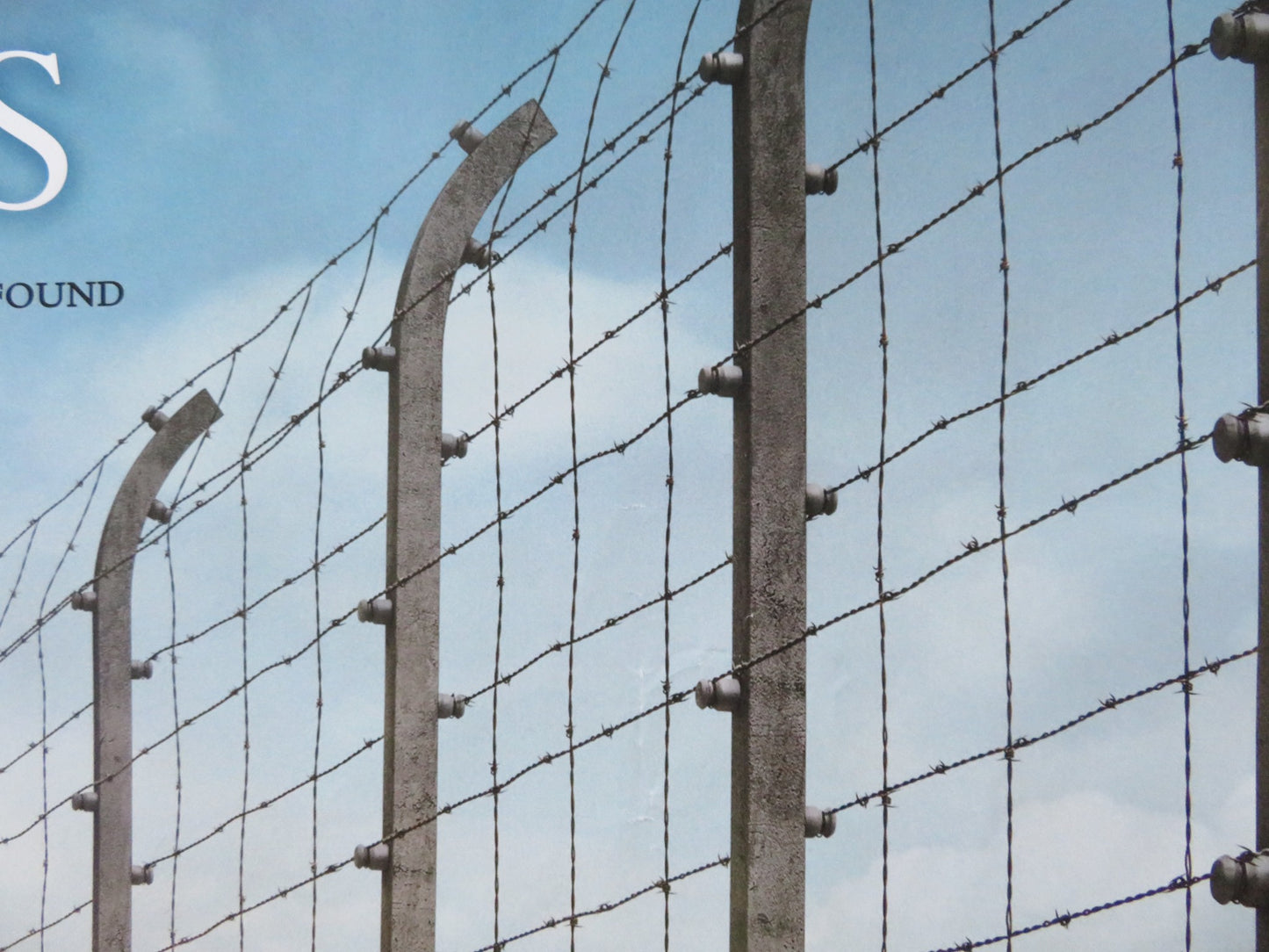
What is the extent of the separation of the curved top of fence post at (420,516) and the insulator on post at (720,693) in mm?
1736

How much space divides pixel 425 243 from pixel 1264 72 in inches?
116

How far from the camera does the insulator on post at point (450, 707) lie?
16.4 ft

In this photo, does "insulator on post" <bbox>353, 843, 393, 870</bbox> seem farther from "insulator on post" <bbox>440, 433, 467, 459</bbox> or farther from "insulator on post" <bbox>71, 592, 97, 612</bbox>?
"insulator on post" <bbox>71, 592, 97, 612</bbox>

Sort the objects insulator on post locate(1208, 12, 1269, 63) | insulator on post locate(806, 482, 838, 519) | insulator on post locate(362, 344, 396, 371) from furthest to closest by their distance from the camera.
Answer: insulator on post locate(362, 344, 396, 371)
insulator on post locate(806, 482, 838, 519)
insulator on post locate(1208, 12, 1269, 63)

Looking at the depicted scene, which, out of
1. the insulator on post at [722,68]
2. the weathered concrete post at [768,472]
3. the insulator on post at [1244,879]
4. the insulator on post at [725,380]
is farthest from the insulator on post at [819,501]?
the insulator on post at [1244,879]

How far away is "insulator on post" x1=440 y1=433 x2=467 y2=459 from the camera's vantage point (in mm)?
5090

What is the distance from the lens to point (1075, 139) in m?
3.27

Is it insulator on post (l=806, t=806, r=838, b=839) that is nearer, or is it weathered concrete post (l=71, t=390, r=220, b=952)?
insulator on post (l=806, t=806, r=838, b=839)

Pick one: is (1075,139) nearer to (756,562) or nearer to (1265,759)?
(756,562)

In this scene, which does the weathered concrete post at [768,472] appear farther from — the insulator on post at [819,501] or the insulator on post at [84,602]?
the insulator on post at [84,602]

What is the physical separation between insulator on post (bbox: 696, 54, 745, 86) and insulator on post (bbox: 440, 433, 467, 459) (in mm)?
1760

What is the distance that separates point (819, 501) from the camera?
3.49 meters

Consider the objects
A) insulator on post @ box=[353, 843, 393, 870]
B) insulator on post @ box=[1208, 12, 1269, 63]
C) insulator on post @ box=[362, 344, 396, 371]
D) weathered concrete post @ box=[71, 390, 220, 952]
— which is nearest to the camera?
insulator on post @ box=[1208, 12, 1269, 63]

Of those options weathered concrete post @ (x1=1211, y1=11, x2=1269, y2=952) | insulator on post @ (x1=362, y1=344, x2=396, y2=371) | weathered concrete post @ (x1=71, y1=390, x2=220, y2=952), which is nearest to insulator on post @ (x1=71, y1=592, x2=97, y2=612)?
weathered concrete post @ (x1=71, y1=390, x2=220, y2=952)
